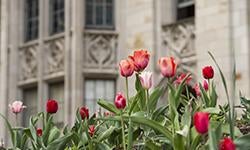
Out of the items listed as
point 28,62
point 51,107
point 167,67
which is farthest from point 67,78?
point 167,67

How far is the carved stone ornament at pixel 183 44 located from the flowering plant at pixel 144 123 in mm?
11337

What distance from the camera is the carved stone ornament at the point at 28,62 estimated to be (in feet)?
62.3

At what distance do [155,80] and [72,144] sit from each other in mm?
12286

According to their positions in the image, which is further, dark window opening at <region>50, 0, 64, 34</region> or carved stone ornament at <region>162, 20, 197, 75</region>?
dark window opening at <region>50, 0, 64, 34</region>

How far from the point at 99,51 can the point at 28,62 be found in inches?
91.1

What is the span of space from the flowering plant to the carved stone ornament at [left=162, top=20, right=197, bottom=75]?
1134cm

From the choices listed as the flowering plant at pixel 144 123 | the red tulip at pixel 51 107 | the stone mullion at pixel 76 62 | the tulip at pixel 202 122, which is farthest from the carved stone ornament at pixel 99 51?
the tulip at pixel 202 122

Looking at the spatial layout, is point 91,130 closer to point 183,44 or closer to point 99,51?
point 183,44

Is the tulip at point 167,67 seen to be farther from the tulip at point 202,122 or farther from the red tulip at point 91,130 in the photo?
the tulip at point 202,122

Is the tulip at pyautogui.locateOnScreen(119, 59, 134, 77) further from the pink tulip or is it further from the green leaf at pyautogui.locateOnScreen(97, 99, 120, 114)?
the green leaf at pyautogui.locateOnScreen(97, 99, 120, 114)

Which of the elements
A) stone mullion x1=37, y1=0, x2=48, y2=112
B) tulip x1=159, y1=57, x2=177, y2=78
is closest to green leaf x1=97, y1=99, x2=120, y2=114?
tulip x1=159, y1=57, x2=177, y2=78

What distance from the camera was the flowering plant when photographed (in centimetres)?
390

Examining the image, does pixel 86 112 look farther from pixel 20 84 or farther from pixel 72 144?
pixel 20 84

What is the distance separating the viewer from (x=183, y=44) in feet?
54.0
